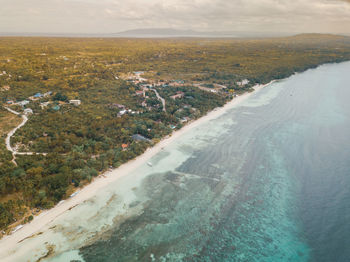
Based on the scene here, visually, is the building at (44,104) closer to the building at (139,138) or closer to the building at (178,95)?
the building at (139,138)

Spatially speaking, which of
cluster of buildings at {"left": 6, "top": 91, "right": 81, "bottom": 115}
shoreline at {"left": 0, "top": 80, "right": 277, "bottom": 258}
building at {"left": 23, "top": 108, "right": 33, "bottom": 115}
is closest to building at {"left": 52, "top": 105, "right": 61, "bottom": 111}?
cluster of buildings at {"left": 6, "top": 91, "right": 81, "bottom": 115}

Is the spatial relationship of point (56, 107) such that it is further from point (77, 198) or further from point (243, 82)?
point (243, 82)

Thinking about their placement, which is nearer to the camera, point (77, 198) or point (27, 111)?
point (77, 198)

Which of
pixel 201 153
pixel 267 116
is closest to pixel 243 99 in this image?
pixel 267 116

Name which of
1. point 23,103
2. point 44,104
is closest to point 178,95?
point 44,104

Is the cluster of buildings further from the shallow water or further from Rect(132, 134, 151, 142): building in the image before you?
the shallow water
